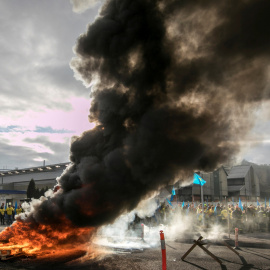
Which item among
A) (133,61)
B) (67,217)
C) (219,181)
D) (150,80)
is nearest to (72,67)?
(133,61)

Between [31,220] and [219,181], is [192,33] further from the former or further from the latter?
[219,181]

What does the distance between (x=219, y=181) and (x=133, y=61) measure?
41164mm

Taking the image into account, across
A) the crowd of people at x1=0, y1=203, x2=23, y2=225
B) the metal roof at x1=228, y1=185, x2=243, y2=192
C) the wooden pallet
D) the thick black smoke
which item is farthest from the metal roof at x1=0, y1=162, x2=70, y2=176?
the metal roof at x1=228, y1=185, x2=243, y2=192

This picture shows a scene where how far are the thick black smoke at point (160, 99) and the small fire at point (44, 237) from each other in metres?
0.35

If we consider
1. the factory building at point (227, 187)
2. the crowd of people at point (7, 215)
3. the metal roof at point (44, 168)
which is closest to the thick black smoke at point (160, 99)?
the crowd of people at point (7, 215)

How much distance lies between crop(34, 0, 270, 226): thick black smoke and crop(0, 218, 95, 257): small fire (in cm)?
35

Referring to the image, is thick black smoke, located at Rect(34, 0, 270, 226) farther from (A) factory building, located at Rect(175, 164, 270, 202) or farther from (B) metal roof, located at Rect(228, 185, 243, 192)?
(B) metal roof, located at Rect(228, 185, 243, 192)

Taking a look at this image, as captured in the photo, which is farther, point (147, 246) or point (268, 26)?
point (147, 246)

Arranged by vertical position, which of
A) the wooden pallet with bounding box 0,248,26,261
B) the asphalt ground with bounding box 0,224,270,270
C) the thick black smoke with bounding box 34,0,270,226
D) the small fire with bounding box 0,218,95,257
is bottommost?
the asphalt ground with bounding box 0,224,270,270

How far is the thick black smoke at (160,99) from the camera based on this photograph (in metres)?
8.39

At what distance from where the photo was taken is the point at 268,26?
7.75 metres

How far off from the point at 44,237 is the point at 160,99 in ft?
19.2

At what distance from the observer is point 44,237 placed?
8.66 m

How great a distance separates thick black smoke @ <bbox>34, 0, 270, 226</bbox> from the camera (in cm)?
839
